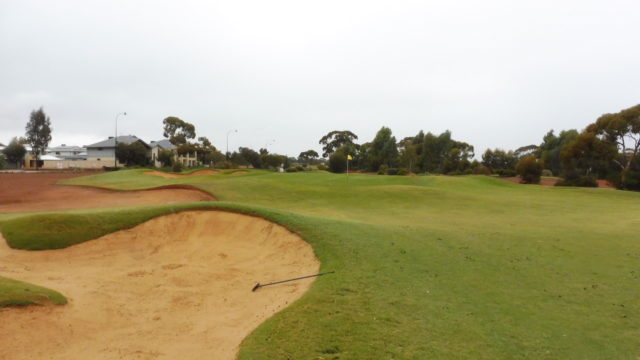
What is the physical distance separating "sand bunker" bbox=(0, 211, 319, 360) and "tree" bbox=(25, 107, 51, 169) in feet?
316

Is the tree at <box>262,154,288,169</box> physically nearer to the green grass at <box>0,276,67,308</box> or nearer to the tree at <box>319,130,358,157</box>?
the tree at <box>319,130,358,157</box>

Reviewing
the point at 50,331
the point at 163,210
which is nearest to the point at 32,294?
the point at 50,331

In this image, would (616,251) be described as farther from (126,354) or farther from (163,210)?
(163,210)

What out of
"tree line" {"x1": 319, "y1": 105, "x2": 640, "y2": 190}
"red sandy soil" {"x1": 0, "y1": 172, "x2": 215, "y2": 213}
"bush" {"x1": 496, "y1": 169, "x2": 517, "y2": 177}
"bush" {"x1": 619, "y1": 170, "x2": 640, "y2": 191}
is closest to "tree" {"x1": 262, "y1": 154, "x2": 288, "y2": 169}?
"tree line" {"x1": 319, "y1": 105, "x2": 640, "y2": 190}

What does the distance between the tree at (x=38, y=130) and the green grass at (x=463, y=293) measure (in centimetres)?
9628

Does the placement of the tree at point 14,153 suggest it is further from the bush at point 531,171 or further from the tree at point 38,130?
the bush at point 531,171

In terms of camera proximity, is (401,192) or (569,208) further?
(401,192)

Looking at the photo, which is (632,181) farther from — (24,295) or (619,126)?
(24,295)

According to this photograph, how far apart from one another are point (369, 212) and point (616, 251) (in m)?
11.6

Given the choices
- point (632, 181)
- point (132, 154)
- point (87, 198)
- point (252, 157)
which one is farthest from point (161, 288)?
point (252, 157)

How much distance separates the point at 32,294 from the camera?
7.19 metres

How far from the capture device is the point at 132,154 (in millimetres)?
77125

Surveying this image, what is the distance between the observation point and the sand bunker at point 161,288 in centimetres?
630

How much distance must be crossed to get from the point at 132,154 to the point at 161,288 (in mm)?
77353
